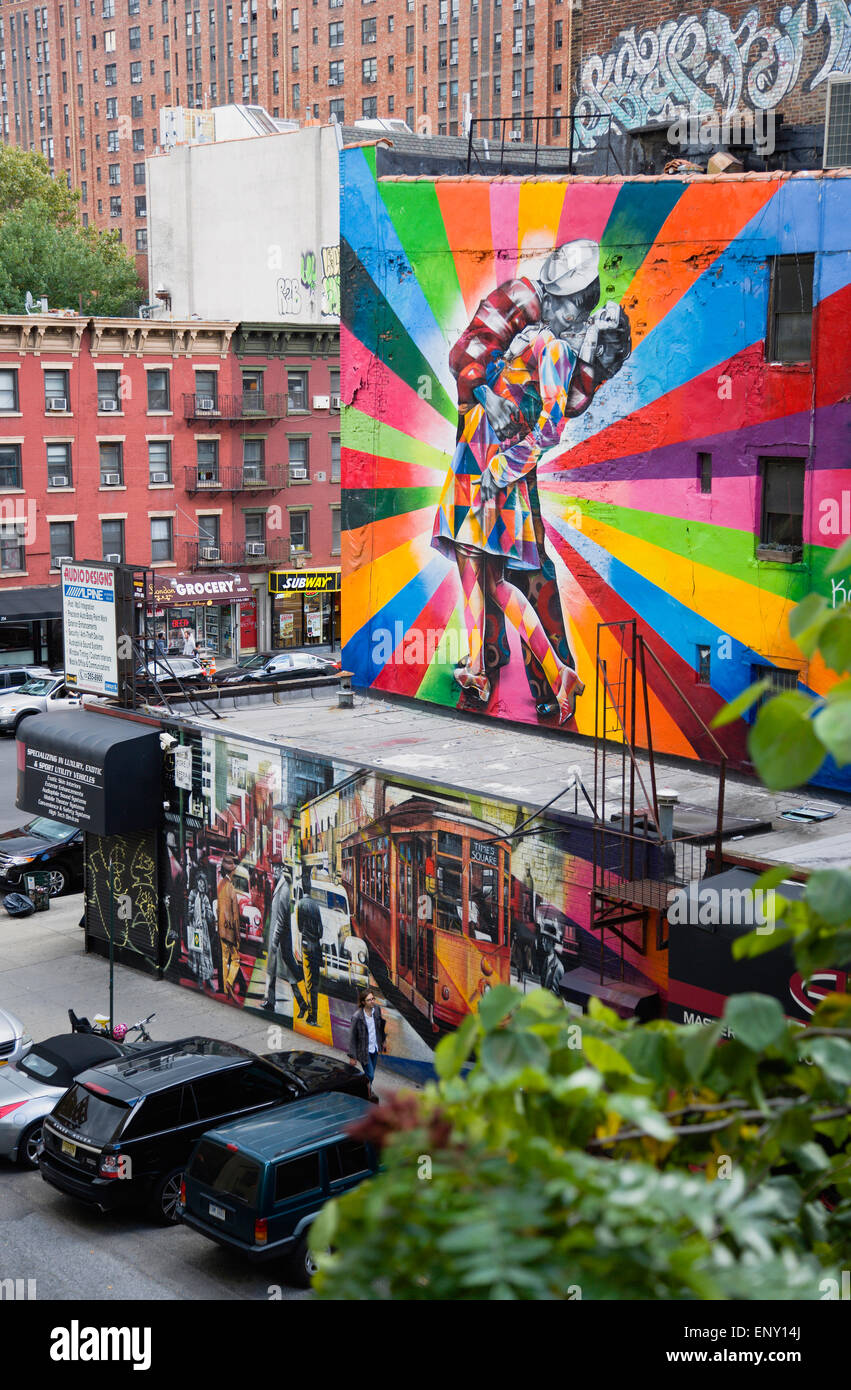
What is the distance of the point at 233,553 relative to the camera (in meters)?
58.8

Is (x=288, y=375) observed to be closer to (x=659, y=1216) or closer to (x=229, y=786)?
(x=229, y=786)

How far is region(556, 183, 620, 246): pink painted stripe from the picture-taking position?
2233cm

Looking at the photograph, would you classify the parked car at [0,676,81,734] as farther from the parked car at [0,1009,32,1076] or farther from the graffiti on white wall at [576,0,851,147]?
the parked car at [0,1009,32,1076]

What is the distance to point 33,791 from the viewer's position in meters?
25.8

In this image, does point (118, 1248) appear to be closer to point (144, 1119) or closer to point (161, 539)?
point (144, 1119)

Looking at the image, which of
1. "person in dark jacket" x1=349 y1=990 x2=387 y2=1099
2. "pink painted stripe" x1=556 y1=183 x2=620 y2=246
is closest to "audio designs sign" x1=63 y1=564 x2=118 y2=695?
"person in dark jacket" x1=349 y1=990 x2=387 y2=1099

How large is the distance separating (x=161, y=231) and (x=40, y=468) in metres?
18.4

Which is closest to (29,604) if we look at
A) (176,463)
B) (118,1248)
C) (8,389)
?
(8,389)

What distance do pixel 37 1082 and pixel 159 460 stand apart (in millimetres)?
40821

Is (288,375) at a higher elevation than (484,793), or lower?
higher

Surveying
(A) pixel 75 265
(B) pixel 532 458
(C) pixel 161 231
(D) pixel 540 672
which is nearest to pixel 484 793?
(D) pixel 540 672

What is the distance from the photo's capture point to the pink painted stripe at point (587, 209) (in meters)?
22.3

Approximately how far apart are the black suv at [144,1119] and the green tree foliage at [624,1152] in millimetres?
12354

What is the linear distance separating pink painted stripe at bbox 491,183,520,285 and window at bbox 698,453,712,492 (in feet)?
16.4
